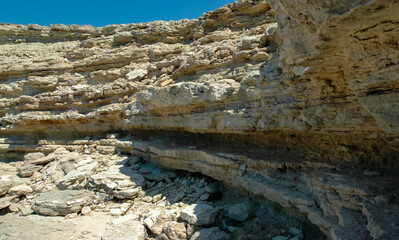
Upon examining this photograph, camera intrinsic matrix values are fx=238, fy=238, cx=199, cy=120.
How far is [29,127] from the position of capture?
1009cm

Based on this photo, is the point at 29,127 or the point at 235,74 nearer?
the point at 235,74

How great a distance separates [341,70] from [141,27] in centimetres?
1174

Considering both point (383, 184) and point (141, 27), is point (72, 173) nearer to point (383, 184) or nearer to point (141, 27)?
point (383, 184)

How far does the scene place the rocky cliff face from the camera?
2.51 m

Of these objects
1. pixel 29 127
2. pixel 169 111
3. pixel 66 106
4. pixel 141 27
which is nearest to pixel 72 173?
pixel 169 111

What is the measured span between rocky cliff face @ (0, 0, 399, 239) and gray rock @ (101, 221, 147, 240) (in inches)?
73.4

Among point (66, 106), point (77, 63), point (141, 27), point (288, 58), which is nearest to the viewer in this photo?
point (288, 58)

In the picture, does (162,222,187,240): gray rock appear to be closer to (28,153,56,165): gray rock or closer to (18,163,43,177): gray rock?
(18,163,43,177): gray rock

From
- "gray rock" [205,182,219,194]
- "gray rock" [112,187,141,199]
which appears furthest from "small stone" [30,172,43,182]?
"gray rock" [205,182,219,194]

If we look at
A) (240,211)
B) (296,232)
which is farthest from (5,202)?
(296,232)

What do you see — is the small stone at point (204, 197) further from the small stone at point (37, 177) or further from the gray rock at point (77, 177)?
the small stone at point (37, 177)

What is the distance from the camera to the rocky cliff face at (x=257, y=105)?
98.7 inches

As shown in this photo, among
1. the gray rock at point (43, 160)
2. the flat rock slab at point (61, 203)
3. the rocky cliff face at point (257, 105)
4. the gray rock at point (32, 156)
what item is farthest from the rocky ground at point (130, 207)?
the gray rock at point (32, 156)

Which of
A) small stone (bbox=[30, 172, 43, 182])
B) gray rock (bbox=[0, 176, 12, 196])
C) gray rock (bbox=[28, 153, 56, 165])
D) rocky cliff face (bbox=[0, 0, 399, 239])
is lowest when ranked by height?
small stone (bbox=[30, 172, 43, 182])
